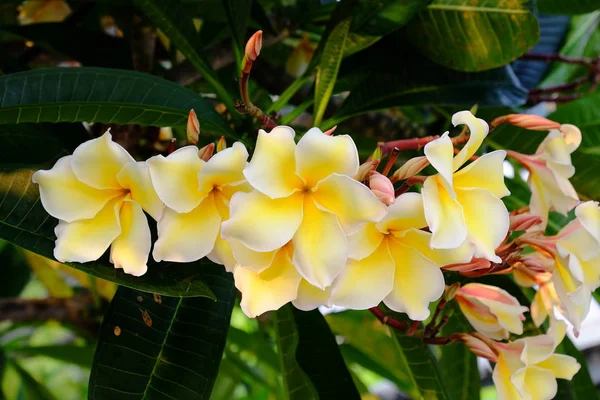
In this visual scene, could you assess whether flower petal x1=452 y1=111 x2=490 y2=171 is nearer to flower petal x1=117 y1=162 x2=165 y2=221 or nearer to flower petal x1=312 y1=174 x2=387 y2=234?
flower petal x1=312 y1=174 x2=387 y2=234

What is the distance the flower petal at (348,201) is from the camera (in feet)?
1.44

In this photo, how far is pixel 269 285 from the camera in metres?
0.48

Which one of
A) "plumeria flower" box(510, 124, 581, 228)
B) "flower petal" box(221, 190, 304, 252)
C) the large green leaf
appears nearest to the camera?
"flower petal" box(221, 190, 304, 252)

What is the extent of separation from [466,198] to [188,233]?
21 cm

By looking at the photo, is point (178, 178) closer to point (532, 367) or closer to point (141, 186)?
point (141, 186)

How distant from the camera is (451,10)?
796mm

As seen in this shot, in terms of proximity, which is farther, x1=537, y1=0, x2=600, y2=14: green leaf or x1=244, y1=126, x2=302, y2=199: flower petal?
x1=537, y1=0, x2=600, y2=14: green leaf

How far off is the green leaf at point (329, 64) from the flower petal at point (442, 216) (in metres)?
0.31

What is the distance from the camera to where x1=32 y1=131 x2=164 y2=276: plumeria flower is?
1.56 ft

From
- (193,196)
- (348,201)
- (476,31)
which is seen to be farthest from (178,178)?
(476,31)

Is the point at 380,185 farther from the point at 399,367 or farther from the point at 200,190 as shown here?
the point at 399,367

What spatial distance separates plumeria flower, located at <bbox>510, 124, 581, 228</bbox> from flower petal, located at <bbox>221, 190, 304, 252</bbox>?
31 cm

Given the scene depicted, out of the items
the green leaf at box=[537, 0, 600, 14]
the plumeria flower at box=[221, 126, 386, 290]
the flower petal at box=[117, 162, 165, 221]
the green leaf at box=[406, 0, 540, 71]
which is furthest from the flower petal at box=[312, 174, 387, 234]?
the green leaf at box=[537, 0, 600, 14]

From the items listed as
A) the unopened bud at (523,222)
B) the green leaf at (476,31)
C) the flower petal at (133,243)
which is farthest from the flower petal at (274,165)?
the green leaf at (476,31)
